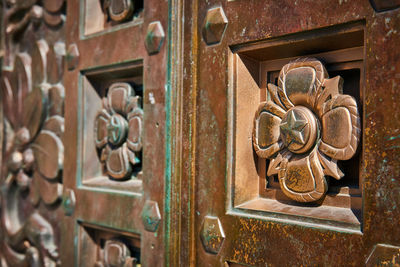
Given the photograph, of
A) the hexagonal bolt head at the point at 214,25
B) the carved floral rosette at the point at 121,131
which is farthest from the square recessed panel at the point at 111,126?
the hexagonal bolt head at the point at 214,25

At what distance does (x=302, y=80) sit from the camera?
0.71 m

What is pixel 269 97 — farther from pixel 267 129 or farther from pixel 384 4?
pixel 384 4

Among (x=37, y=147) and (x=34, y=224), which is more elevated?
(x=37, y=147)

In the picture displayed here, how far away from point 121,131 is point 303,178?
53cm

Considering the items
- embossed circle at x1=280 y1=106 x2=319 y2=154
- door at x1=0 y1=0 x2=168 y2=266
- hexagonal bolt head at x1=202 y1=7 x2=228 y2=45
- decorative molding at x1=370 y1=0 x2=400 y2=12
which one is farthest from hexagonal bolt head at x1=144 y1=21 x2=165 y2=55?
decorative molding at x1=370 y1=0 x2=400 y2=12

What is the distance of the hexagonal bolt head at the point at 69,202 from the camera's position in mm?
1104

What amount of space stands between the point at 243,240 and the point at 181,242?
0.17m

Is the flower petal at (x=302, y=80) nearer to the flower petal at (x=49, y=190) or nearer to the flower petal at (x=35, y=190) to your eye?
the flower petal at (x=49, y=190)

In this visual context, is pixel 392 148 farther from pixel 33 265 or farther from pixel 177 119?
pixel 33 265

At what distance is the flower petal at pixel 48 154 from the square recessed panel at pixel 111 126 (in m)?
0.11

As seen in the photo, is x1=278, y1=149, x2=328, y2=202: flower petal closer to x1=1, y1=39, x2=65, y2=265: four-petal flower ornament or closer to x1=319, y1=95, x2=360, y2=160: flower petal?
x1=319, y1=95, x2=360, y2=160: flower petal

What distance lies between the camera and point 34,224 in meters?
1.22

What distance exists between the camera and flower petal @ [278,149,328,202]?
2.23ft

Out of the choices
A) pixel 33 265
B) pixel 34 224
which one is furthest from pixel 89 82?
pixel 33 265
